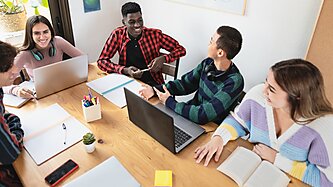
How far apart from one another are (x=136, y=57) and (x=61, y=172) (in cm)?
128

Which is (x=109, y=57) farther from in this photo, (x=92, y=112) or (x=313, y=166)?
(x=313, y=166)

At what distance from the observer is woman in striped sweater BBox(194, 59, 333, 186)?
990 mm

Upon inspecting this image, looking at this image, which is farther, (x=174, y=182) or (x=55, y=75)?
(x=55, y=75)

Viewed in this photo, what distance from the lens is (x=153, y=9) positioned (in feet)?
8.55

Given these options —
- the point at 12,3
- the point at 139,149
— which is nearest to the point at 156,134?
the point at 139,149

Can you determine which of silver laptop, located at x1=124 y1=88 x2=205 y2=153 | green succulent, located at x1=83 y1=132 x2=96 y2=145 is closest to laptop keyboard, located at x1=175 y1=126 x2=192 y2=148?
silver laptop, located at x1=124 y1=88 x2=205 y2=153

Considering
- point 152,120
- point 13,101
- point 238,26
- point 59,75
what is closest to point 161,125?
point 152,120

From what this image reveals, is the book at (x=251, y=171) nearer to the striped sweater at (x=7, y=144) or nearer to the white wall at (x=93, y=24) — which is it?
the striped sweater at (x=7, y=144)

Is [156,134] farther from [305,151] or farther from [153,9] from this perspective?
[153,9]

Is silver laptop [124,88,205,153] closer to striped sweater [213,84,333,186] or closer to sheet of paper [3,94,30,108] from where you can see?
striped sweater [213,84,333,186]

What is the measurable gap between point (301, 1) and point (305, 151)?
102cm

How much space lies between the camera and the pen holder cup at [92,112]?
4.26ft

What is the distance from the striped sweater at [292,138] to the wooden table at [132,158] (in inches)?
2.2

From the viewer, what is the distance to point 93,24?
2729mm
